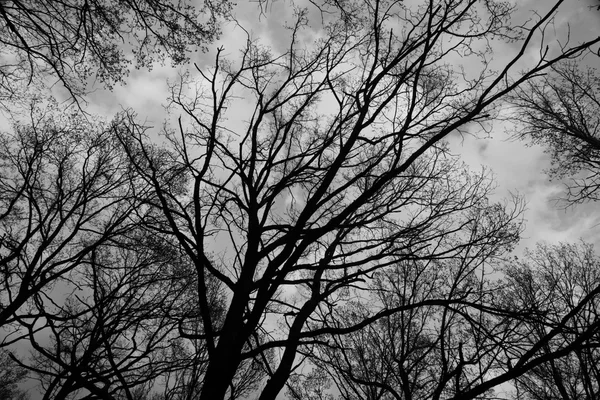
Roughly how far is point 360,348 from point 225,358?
870cm

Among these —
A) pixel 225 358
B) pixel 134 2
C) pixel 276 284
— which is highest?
pixel 134 2

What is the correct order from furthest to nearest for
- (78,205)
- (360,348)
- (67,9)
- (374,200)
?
(360,348) → (78,205) → (374,200) → (67,9)

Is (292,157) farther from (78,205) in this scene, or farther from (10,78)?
(78,205)

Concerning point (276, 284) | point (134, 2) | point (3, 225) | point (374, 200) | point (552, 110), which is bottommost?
point (276, 284)

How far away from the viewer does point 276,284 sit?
132 inches

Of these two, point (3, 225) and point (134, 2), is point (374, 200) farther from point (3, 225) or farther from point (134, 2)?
point (3, 225)

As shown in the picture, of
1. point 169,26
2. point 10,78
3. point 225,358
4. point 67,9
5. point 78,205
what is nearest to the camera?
point 225,358

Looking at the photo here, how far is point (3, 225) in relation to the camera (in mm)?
8359

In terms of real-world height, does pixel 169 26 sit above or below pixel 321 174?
above

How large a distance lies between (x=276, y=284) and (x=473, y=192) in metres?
5.15

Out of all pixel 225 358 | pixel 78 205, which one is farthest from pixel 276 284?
pixel 78 205

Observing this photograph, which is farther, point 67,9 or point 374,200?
point 374,200

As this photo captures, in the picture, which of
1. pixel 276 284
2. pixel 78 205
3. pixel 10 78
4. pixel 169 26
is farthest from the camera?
pixel 78 205

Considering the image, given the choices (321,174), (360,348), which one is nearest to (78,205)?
(321,174)
